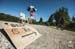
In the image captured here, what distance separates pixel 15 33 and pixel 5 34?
52 cm

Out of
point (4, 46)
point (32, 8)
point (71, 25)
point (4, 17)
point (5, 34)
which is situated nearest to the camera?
point (4, 46)

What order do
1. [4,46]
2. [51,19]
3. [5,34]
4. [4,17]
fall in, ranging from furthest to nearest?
[51,19]
[4,17]
[5,34]
[4,46]

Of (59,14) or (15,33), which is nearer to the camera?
(15,33)

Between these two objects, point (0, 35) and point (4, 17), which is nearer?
point (0, 35)

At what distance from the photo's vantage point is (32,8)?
10250 mm

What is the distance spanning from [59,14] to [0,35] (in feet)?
62.4

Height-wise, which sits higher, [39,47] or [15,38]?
[15,38]

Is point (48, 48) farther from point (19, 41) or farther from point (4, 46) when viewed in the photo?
point (4, 46)

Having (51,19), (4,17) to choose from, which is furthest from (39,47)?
(51,19)

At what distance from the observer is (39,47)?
21.4 feet

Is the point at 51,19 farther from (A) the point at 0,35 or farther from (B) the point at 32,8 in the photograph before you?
(A) the point at 0,35

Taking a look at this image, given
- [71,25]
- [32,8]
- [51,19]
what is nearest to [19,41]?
[32,8]

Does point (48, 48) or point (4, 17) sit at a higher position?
point (4, 17)

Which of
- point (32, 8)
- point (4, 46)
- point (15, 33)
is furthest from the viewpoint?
point (32, 8)
